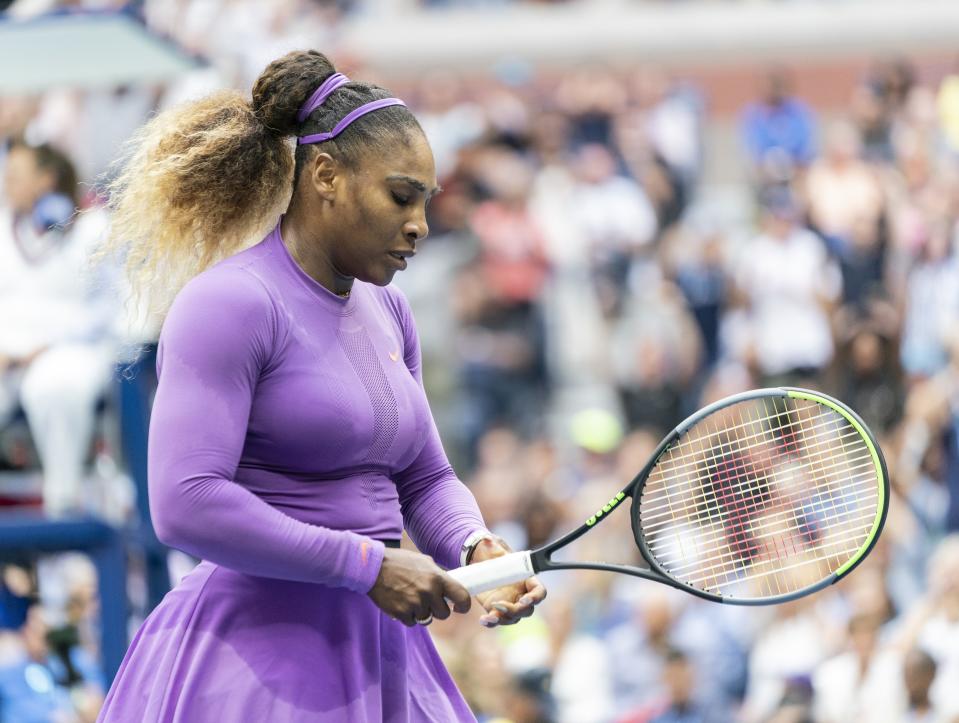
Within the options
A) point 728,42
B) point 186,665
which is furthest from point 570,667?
point 728,42

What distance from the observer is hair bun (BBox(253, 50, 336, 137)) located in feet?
8.74

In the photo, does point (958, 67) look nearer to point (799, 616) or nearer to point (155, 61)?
point (799, 616)

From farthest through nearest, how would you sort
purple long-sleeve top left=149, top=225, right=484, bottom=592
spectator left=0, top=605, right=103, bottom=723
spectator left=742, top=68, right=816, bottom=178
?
spectator left=742, top=68, right=816, bottom=178
spectator left=0, top=605, right=103, bottom=723
purple long-sleeve top left=149, top=225, right=484, bottom=592

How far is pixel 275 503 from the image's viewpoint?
2.53 meters

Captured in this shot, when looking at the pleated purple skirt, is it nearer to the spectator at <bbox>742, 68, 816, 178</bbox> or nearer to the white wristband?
the white wristband

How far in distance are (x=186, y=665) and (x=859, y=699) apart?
402 cm

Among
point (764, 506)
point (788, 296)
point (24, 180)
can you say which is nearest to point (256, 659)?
point (764, 506)

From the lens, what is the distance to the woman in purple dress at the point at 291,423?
2420 millimetres

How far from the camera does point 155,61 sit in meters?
5.68

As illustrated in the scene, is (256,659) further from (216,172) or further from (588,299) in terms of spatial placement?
(588,299)

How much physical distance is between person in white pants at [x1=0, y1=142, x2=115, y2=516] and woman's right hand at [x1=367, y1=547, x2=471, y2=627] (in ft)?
10.6

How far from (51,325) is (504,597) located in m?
3.24

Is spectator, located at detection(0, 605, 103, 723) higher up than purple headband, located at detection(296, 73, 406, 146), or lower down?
lower down

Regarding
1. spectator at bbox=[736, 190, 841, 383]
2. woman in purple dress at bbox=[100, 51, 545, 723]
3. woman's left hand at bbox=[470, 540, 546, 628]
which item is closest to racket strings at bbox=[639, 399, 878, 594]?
woman's left hand at bbox=[470, 540, 546, 628]
